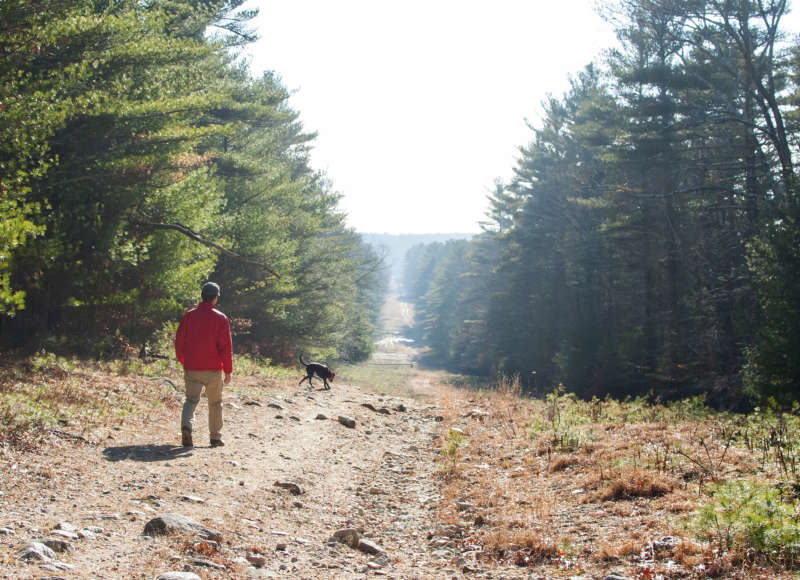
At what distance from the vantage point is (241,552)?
463cm

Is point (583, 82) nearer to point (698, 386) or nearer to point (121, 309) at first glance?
point (698, 386)

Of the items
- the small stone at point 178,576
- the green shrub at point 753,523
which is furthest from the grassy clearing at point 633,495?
the small stone at point 178,576

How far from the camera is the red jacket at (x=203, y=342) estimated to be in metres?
7.80

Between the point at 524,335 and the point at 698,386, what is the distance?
20887 millimetres

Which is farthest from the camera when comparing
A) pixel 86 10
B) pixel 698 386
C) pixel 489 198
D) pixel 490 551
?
pixel 489 198

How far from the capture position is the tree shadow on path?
265 inches

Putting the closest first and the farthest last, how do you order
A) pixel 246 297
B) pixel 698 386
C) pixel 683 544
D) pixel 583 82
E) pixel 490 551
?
pixel 683 544
pixel 490 551
pixel 698 386
pixel 246 297
pixel 583 82

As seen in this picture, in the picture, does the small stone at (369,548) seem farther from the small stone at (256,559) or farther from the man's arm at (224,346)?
the man's arm at (224,346)

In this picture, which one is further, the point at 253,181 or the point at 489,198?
the point at 489,198

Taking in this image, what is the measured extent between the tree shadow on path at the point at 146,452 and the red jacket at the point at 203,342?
109 centimetres

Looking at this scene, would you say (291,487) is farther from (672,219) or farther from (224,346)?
(672,219)

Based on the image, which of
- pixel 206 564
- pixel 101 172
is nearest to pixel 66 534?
pixel 206 564

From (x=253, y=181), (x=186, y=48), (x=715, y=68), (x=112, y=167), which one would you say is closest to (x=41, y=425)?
(x=112, y=167)

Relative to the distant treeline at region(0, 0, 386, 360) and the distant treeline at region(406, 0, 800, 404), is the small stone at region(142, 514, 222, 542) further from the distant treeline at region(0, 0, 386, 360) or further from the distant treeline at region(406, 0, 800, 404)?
the distant treeline at region(406, 0, 800, 404)
